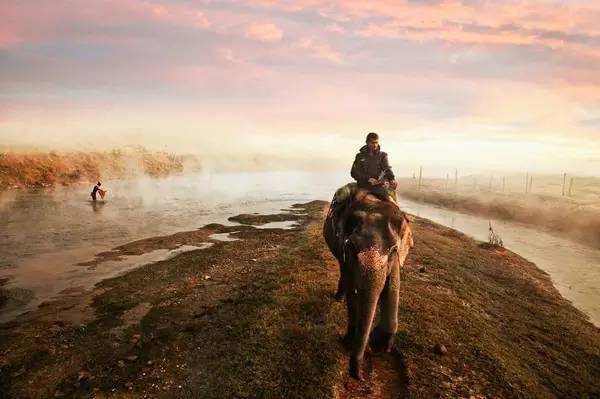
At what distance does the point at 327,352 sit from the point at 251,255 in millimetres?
14396

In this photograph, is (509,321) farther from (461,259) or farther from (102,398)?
(102,398)

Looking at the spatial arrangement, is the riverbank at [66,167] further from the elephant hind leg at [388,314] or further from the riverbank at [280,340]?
the elephant hind leg at [388,314]

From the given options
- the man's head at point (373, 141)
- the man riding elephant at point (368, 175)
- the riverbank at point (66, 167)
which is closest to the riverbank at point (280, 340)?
the man riding elephant at point (368, 175)

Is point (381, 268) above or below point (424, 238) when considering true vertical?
above

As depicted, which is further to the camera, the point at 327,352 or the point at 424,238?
the point at 424,238

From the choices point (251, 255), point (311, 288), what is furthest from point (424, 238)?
point (311, 288)

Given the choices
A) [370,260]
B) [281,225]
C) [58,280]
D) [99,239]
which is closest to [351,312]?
[370,260]

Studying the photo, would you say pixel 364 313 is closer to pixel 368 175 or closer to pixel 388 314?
pixel 388 314

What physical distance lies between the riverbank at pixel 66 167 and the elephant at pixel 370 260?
247ft

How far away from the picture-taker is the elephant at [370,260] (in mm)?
7309

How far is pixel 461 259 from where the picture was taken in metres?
24.6

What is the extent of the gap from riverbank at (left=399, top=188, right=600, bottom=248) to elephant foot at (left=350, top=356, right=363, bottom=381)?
42293mm

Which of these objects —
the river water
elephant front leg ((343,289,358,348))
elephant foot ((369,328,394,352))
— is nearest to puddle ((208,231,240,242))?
the river water

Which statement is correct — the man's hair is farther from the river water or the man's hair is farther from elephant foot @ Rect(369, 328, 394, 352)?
the river water
